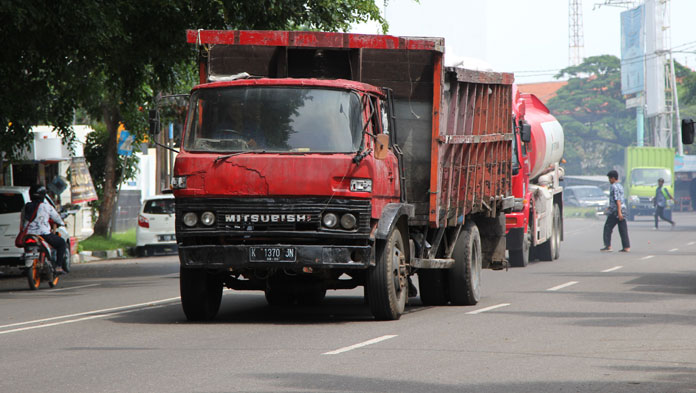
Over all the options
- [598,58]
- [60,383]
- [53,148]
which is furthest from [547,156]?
[598,58]

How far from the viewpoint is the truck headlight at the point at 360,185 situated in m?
11.3

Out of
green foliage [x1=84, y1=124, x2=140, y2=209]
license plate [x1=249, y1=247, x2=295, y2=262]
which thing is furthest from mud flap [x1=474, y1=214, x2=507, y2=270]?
green foliage [x1=84, y1=124, x2=140, y2=209]

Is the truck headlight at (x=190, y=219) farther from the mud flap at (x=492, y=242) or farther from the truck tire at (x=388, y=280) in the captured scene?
the mud flap at (x=492, y=242)

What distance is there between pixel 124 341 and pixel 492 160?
676 cm

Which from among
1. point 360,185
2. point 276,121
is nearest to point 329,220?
point 360,185

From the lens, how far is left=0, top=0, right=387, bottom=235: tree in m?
17.9

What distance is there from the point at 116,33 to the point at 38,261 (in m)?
3.90

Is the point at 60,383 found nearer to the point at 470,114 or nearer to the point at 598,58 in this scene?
the point at 470,114

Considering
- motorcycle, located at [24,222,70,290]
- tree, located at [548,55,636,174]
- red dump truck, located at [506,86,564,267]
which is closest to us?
motorcycle, located at [24,222,70,290]

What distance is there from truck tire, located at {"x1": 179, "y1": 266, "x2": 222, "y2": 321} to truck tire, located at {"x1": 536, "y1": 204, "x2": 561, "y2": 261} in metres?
14.7

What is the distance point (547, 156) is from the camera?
25625 mm

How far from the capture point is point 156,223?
30078 mm

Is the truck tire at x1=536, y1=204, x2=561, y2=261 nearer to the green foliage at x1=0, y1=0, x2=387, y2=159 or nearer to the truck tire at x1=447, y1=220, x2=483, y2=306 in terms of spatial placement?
the green foliage at x1=0, y1=0, x2=387, y2=159

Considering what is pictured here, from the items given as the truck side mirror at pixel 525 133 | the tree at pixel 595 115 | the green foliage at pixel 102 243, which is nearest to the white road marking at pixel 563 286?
the truck side mirror at pixel 525 133
